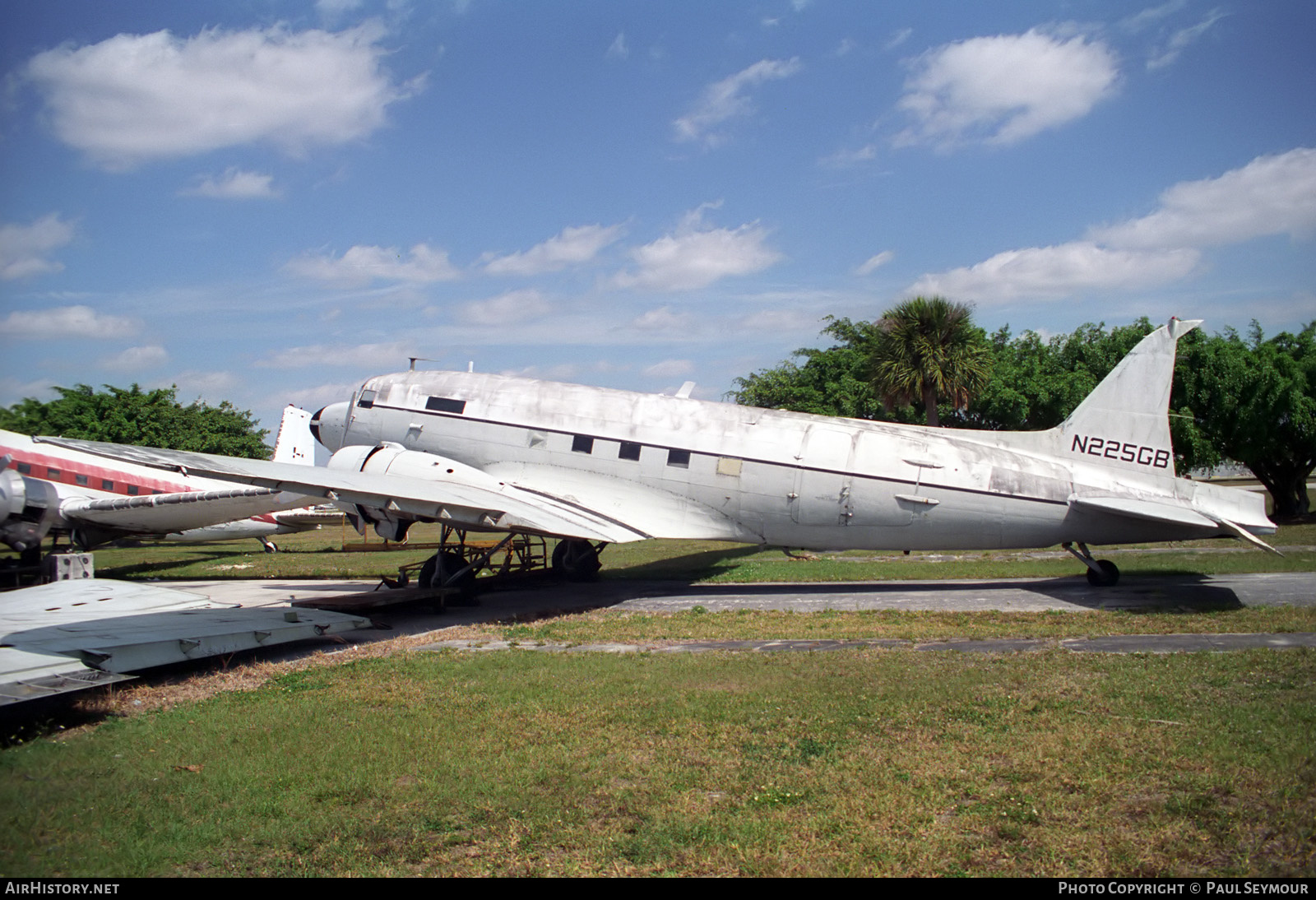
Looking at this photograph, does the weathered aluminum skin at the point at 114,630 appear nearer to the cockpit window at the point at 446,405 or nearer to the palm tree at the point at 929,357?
the cockpit window at the point at 446,405

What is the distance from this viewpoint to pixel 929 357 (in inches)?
1207

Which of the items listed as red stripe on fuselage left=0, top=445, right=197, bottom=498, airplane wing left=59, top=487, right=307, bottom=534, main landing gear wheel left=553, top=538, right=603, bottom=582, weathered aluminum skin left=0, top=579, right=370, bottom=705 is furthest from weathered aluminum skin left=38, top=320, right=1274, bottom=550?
red stripe on fuselage left=0, top=445, right=197, bottom=498

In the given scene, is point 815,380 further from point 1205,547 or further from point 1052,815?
point 1052,815

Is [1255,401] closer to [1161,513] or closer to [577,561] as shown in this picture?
[1161,513]

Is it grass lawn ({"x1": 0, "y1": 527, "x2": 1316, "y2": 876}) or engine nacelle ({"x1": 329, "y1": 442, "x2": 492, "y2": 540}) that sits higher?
engine nacelle ({"x1": 329, "y1": 442, "x2": 492, "y2": 540})

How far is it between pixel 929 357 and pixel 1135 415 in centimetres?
1491

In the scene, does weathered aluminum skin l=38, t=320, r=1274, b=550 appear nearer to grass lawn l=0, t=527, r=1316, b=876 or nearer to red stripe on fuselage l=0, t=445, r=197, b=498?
grass lawn l=0, t=527, r=1316, b=876

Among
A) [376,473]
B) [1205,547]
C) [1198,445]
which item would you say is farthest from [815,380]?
[376,473]

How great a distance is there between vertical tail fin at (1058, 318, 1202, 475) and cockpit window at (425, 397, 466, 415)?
1269 cm

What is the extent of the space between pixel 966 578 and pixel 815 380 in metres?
32.0

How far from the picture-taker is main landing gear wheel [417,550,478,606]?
16125 millimetres

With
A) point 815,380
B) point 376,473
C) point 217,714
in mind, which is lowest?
point 217,714

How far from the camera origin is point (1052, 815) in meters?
5.46

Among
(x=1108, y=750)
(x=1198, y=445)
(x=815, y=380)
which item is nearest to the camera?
(x=1108, y=750)
